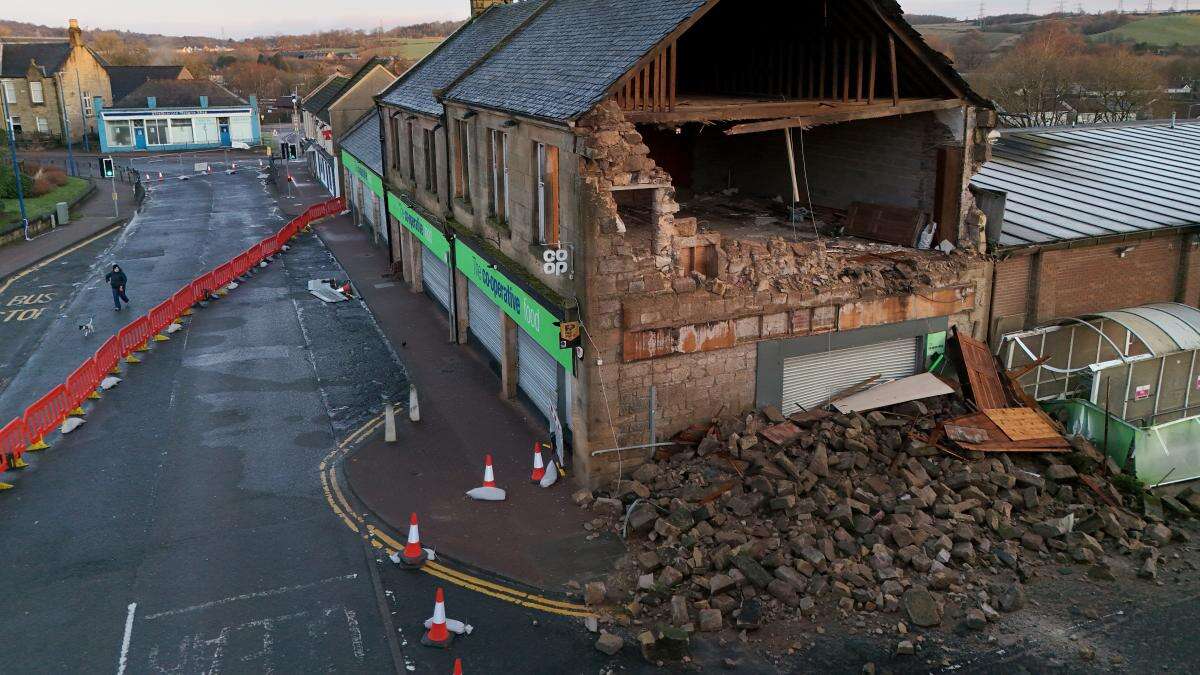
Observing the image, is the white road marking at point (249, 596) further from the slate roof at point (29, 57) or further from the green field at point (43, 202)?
the slate roof at point (29, 57)

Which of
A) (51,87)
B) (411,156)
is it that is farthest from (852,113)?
(51,87)

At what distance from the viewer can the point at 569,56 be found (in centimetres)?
1738

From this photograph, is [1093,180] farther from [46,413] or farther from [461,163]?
[46,413]

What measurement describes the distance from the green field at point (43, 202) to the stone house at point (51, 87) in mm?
26959

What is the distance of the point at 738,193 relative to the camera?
23.0 metres

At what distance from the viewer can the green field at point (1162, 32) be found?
101 meters

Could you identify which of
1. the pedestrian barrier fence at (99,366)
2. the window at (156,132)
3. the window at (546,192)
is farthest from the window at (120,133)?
the window at (546,192)

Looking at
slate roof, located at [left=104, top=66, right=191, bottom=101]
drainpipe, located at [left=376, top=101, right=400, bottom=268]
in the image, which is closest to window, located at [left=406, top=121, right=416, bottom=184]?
drainpipe, located at [left=376, top=101, right=400, bottom=268]

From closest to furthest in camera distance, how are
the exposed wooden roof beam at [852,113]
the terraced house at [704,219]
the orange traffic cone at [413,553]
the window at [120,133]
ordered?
the orange traffic cone at [413,553], the terraced house at [704,219], the exposed wooden roof beam at [852,113], the window at [120,133]

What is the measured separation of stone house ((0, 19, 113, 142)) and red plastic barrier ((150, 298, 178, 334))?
6106 centimetres

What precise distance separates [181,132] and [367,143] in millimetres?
47714

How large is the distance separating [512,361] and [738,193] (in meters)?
7.77

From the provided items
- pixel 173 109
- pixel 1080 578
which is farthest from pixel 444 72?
pixel 173 109

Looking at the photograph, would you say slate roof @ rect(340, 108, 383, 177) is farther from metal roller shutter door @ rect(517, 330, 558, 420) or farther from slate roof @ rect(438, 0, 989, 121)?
metal roller shutter door @ rect(517, 330, 558, 420)
